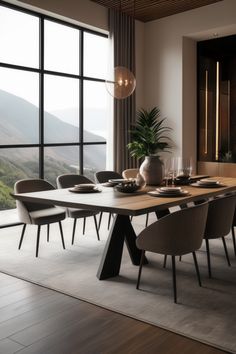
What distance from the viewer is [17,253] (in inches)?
168

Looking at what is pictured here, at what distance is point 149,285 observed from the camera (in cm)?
335

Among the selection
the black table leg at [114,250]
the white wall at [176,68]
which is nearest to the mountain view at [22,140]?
the white wall at [176,68]

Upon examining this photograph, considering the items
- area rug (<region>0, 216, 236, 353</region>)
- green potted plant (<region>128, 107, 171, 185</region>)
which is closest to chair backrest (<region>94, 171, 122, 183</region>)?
area rug (<region>0, 216, 236, 353</region>)

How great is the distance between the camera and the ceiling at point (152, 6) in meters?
6.54

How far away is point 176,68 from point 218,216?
420 centimetres

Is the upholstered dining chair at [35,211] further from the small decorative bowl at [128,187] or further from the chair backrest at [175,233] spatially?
the chair backrest at [175,233]

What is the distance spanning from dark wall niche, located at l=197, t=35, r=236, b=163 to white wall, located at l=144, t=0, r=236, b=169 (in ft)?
0.49

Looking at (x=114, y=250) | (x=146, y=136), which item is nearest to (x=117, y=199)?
(x=114, y=250)

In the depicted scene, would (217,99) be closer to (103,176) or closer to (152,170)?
(103,176)

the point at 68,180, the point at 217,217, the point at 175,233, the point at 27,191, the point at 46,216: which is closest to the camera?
the point at 175,233

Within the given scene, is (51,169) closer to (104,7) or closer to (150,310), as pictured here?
(104,7)

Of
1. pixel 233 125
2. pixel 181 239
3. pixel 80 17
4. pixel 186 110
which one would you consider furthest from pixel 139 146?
pixel 181 239

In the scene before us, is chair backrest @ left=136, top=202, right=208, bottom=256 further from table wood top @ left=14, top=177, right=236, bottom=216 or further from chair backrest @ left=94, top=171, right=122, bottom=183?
chair backrest @ left=94, top=171, right=122, bottom=183

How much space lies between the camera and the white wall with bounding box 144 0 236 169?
6.96 m
